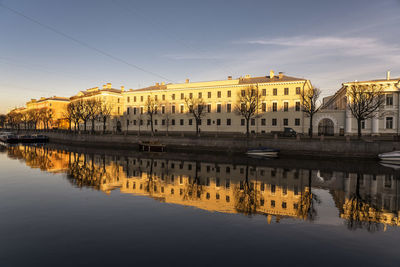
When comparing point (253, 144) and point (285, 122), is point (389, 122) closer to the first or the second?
point (285, 122)

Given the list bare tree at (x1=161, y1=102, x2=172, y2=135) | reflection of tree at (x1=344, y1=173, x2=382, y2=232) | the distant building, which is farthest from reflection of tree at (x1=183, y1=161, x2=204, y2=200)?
bare tree at (x1=161, y1=102, x2=172, y2=135)

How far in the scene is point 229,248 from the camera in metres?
10.9

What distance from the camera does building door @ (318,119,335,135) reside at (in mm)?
52331

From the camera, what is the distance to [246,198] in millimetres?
18750

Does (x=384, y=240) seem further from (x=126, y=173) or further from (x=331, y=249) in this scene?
(x=126, y=173)

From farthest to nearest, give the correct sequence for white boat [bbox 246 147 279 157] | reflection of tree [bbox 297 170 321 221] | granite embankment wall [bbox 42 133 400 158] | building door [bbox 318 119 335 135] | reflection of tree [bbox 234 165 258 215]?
building door [bbox 318 119 335 135] → white boat [bbox 246 147 279 157] → granite embankment wall [bbox 42 133 400 158] → reflection of tree [bbox 234 165 258 215] → reflection of tree [bbox 297 170 321 221]

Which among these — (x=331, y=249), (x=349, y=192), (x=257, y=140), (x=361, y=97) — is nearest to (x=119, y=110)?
(x=257, y=140)

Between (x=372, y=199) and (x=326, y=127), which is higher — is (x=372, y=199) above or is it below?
below

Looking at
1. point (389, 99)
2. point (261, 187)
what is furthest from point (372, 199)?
point (389, 99)

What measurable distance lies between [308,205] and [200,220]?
795cm

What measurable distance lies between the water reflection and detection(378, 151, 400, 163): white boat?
18.3ft

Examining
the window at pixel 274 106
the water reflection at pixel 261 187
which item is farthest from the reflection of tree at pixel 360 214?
the window at pixel 274 106

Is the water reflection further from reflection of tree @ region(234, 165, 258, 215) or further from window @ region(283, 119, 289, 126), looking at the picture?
window @ region(283, 119, 289, 126)

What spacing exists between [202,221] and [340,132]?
154 ft
